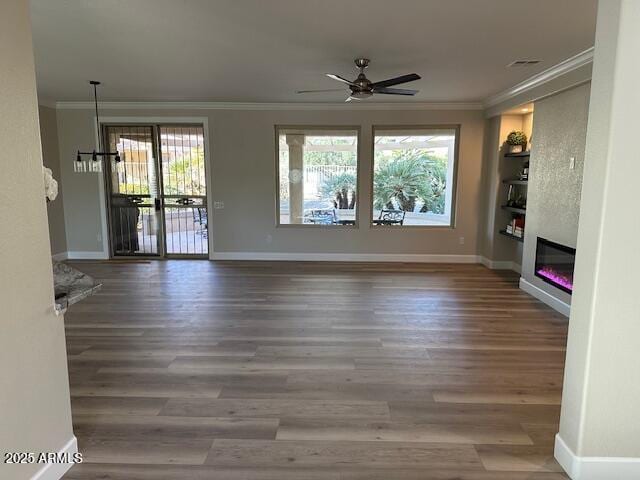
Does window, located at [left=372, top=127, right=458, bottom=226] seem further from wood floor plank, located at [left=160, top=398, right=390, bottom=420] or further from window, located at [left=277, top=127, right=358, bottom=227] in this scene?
wood floor plank, located at [left=160, top=398, right=390, bottom=420]

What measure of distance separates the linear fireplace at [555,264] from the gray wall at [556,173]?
66 millimetres

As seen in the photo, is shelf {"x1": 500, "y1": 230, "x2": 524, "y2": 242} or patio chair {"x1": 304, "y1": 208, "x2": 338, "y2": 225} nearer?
shelf {"x1": 500, "y1": 230, "x2": 524, "y2": 242}

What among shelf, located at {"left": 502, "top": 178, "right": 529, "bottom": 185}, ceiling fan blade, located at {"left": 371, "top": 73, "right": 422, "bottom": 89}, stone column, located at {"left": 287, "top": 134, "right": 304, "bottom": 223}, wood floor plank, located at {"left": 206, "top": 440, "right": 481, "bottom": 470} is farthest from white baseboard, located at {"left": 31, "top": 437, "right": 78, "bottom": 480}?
shelf, located at {"left": 502, "top": 178, "right": 529, "bottom": 185}

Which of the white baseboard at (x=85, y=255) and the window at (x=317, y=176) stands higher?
the window at (x=317, y=176)

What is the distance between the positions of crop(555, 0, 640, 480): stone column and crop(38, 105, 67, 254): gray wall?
24.1 feet

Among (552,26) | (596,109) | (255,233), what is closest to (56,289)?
(596,109)

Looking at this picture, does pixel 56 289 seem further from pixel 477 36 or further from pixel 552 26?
pixel 552 26

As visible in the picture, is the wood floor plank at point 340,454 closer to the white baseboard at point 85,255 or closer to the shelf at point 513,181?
the shelf at point 513,181

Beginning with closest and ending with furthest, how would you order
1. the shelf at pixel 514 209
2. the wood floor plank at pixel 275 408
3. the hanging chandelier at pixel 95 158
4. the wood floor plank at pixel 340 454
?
the wood floor plank at pixel 340 454 → the wood floor plank at pixel 275 408 → the hanging chandelier at pixel 95 158 → the shelf at pixel 514 209

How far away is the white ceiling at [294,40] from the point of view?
2.98 m

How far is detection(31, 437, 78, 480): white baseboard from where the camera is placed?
183cm

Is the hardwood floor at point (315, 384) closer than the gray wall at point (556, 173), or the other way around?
the hardwood floor at point (315, 384)

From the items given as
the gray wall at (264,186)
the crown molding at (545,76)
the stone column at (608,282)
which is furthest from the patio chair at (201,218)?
the stone column at (608,282)

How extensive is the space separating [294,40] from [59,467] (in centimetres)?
357
